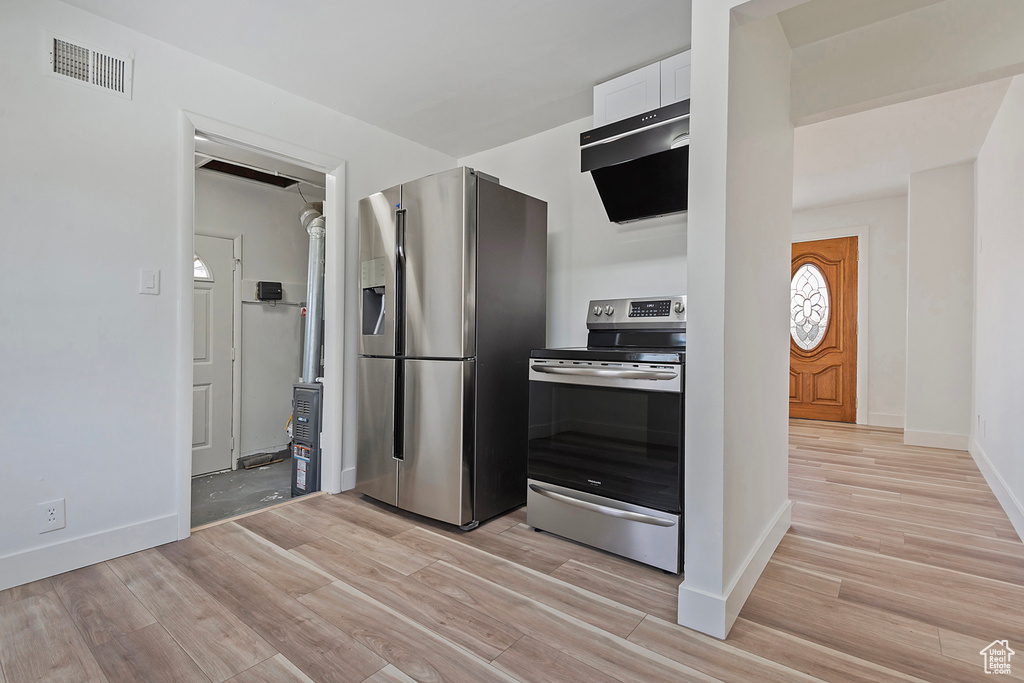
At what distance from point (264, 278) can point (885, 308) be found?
645cm

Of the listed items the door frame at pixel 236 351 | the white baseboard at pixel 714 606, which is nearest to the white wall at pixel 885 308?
the white baseboard at pixel 714 606

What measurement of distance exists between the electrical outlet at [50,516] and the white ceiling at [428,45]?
2058 mm

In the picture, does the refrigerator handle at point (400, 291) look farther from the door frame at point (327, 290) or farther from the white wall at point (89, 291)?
the white wall at point (89, 291)

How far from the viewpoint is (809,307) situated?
5.84m

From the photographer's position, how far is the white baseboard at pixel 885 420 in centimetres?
522

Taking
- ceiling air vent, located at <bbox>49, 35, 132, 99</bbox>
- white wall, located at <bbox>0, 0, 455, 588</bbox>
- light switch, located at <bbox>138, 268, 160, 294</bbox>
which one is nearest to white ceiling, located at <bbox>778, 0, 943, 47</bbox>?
white wall, located at <bbox>0, 0, 455, 588</bbox>

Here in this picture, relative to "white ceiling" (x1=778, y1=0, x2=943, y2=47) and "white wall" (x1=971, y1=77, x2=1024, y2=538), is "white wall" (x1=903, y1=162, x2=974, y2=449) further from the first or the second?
"white ceiling" (x1=778, y1=0, x2=943, y2=47)

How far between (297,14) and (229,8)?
0.27 m

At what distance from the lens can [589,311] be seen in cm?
277

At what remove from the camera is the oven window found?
75.5 inches

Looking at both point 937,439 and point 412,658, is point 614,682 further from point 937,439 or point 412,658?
point 937,439

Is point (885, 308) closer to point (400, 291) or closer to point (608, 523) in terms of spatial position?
point (608, 523)

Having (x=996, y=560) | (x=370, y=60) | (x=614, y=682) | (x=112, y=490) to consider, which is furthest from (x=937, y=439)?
(x=112, y=490)

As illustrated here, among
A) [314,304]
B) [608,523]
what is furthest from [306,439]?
[608,523]
